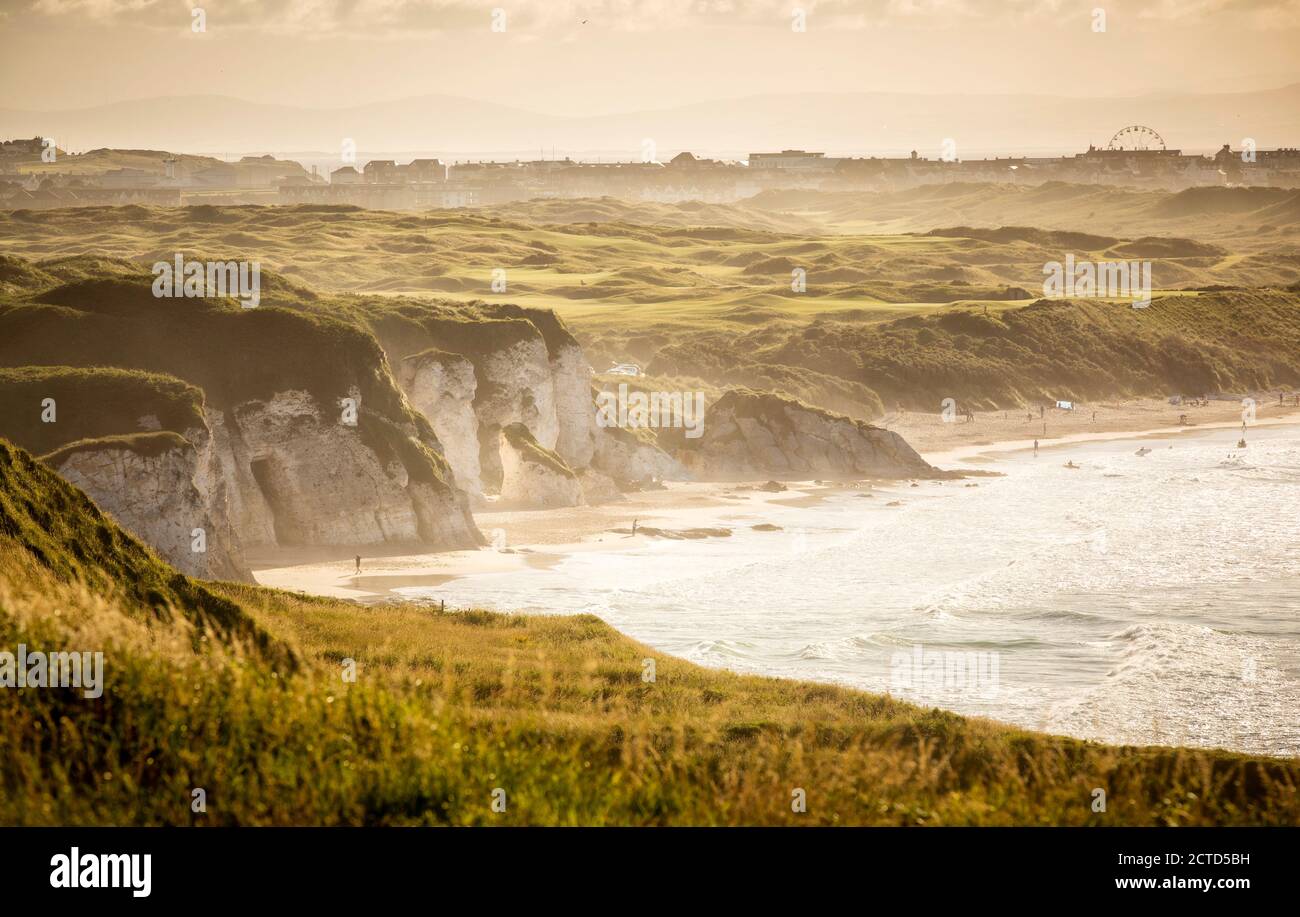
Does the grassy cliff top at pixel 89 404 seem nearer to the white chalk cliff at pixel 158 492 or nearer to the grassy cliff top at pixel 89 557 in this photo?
the white chalk cliff at pixel 158 492

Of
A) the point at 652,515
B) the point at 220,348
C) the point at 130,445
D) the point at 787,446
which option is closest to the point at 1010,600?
the point at 652,515

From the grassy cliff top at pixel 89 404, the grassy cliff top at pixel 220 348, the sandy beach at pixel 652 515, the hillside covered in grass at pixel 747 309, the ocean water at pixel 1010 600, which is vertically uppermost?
the hillside covered in grass at pixel 747 309

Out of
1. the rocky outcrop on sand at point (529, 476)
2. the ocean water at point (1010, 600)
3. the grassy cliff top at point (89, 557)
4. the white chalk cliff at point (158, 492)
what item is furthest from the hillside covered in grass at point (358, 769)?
the rocky outcrop on sand at point (529, 476)
